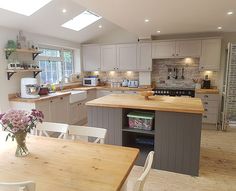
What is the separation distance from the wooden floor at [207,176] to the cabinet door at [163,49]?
2.63 metres

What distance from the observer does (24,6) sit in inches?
132

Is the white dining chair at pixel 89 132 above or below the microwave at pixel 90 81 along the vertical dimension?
below

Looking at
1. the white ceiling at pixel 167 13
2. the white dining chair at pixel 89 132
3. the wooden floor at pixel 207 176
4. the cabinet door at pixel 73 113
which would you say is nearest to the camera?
the white dining chair at pixel 89 132

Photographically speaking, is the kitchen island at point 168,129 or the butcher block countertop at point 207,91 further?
the butcher block countertop at point 207,91

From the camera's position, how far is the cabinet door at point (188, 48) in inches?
192

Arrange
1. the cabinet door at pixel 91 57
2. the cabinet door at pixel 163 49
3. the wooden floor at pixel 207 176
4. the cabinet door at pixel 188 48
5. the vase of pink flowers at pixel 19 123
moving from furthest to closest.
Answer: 1. the cabinet door at pixel 91 57
2. the cabinet door at pixel 163 49
3. the cabinet door at pixel 188 48
4. the wooden floor at pixel 207 176
5. the vase of pink flowers at pixel 19 123

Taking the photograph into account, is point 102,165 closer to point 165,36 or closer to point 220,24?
point 220,24

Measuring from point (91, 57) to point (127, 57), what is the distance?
3.86ft

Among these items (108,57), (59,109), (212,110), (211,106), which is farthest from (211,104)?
(59,109)

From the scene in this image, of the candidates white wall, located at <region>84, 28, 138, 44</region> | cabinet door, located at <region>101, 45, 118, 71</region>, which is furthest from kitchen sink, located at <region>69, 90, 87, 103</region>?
white wall, located at <region>84, 28, 138, 44</region>

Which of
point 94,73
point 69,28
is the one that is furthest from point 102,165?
point 94,73

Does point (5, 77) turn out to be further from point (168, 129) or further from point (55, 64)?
point (168, 129)

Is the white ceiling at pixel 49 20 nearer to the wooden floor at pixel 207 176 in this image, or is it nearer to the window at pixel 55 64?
the window at pixel 55 64

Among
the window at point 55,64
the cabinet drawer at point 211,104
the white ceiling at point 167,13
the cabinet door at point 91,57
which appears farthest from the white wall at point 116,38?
the cabinet drawer at point 211,104
